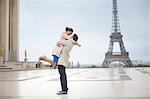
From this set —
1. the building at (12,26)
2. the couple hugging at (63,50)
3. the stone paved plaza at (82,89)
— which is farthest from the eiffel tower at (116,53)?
the couple hugging at (63,50)

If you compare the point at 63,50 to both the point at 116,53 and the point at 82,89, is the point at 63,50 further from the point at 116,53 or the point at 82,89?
the point at 116,53

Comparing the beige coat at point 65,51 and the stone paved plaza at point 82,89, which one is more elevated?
the beige coat at point 65,51

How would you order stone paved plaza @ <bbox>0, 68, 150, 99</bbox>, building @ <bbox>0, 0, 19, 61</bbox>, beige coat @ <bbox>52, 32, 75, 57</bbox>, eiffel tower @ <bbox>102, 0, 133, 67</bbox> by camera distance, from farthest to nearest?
eiffel tower @ <bbox>102, 0, 133, 67</bbox> → building @ <bbox>0, 0, 19, 61</bbox> → beige coat @ <bbox>52, 32, 75, 57</bbox> → stone paved plaza @ <bbox>0, 68, 150, 99</bbox>

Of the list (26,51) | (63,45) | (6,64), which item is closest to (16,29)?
(26,51)

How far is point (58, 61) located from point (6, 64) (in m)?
26.6

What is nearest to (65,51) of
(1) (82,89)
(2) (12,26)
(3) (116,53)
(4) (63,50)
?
(4) (63,50)

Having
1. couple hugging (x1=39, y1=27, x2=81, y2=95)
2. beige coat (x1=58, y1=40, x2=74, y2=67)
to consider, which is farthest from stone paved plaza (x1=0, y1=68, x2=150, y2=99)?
beige coat (x1=58, y1=40, x2=74, y2=67)

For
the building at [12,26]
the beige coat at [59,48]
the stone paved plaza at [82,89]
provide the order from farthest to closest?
the building at [12,26] → the beige coat at [59,48] → the stone paved plaza at [82,89]

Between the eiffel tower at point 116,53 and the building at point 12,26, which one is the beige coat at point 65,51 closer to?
the building at point 12,26

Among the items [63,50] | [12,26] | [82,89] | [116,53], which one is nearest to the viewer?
[63,50]

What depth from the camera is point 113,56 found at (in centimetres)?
4838

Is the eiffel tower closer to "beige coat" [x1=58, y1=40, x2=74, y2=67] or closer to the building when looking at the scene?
the building

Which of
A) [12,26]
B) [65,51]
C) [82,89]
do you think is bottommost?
[82,89]

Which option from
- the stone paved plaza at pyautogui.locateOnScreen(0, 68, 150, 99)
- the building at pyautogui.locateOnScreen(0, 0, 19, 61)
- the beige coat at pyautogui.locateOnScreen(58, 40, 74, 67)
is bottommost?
the stone paved plaza at pyautogui.locateOnScreen(0, 68, 150, 99)
